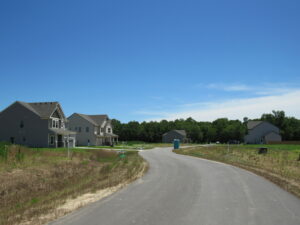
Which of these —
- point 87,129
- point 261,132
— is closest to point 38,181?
point 87,129

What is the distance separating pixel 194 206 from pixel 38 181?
12.3m

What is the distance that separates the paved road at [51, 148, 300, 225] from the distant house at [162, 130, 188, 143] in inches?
3800

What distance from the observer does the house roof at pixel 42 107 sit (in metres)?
45.6

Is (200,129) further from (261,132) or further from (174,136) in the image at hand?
(261,132)

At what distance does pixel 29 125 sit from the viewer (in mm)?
45844

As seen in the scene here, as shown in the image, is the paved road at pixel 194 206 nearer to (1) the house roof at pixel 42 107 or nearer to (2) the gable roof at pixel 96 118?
(1) the house roof at pixel 42 107

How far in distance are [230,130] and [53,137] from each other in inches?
2904

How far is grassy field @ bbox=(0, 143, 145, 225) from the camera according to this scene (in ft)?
35.8

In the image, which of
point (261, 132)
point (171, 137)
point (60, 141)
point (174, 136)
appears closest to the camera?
point (60, 141)

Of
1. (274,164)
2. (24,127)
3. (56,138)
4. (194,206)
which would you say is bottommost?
(274,164)

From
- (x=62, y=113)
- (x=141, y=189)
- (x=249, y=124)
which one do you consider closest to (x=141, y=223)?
(x=141, y=189)

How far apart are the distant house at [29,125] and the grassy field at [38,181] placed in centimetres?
1884

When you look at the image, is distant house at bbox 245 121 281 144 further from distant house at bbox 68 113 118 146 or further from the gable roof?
the gable roof

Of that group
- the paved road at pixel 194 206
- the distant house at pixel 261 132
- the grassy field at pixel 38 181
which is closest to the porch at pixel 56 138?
the grassy field at pixel 38 181
